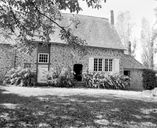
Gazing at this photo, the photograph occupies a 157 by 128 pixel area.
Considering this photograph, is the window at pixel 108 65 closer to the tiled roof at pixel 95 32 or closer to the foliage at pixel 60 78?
the tiled roof at pixel 95 32

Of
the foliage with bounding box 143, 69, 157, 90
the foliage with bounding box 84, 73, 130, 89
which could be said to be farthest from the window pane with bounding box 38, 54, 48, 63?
the foliage with bounding box 143, 69, 157, 90

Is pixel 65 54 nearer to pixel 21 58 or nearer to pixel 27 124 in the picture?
pixel 21 58

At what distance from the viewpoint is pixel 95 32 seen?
18.9 meters

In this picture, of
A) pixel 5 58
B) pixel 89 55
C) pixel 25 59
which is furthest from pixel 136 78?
pixel 5 58

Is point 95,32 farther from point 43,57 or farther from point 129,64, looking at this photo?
point 43,57

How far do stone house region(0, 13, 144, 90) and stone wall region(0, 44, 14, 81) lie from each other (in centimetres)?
52

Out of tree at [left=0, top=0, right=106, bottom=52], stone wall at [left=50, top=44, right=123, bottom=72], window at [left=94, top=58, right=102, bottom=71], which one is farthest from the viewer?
window at [left=94, top=58, right=102, bottom=71]

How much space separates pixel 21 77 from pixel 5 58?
2.92 metres

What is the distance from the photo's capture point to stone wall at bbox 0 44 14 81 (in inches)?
610

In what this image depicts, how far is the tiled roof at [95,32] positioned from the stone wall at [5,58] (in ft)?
13.4

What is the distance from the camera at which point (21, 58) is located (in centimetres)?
1578

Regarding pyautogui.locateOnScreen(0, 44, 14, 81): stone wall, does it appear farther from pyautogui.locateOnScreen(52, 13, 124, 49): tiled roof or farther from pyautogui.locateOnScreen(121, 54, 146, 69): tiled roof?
pyautogui.locateOnScreen(121, 54, 146, 69): tiled roof

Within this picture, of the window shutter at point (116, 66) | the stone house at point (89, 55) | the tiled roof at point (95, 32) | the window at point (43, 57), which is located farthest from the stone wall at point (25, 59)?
the window shutter at point (116, 66)

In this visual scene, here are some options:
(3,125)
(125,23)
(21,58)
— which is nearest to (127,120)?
(3,125)
